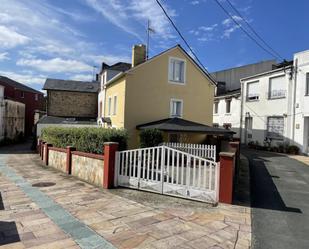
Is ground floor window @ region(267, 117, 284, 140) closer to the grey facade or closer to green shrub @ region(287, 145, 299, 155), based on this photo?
green shrub @ region(287, 145, 299, 155)

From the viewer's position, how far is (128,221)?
5902mm

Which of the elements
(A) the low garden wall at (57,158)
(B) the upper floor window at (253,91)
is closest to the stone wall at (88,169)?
(A) the low garden wall at (57,158)

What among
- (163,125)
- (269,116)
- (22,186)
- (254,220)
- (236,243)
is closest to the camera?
(236,243)

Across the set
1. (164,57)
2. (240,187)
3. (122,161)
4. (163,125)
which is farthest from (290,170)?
(164,57)

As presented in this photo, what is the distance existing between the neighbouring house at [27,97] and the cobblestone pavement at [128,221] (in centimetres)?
3544

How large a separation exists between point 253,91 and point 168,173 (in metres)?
20.0

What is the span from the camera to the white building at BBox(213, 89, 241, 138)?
27.7m

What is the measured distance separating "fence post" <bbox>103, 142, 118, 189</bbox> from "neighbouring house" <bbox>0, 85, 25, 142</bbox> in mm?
23493

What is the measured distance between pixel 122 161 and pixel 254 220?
14.9 ft

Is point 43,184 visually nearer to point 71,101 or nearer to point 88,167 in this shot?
point 88,167

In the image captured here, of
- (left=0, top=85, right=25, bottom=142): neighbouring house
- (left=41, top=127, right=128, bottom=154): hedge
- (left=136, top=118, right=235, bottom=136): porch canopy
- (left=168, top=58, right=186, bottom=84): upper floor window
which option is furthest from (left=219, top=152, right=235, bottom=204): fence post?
(left=0, top=85, right=25, bottom=142): neighbouring house

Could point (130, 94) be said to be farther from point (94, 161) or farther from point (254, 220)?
point (254, 220)

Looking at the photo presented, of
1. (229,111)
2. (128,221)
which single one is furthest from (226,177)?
(229,111)

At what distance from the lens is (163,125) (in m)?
17.3
